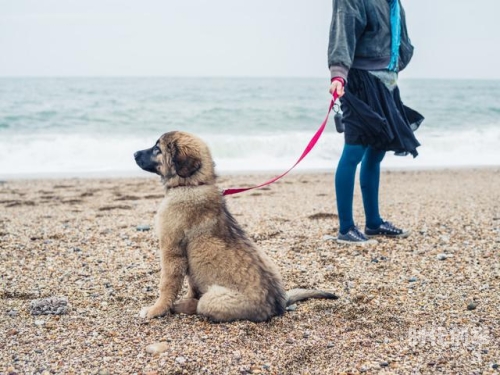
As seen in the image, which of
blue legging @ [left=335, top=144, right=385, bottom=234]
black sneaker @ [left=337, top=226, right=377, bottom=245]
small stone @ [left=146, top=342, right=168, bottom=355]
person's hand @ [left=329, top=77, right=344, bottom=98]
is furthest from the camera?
black sneaker @ [left=337, top=226, right=377, bottom=245]

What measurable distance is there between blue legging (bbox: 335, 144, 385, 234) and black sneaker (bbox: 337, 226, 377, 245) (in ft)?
0.13

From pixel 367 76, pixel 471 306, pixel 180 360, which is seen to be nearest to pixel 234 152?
pixel 367 76

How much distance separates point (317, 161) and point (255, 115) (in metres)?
9.58

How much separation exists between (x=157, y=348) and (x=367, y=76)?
3.02m

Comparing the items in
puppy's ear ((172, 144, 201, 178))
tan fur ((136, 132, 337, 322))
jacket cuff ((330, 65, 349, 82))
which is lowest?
tan fur ((136, 132, 337, 322))

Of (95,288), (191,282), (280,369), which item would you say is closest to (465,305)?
(280,369)

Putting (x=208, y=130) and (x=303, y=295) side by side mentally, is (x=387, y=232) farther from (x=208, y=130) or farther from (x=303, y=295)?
(x=208, y=130)

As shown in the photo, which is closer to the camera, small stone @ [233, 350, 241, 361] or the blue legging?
small stone @ [233, 350, 241, 361]

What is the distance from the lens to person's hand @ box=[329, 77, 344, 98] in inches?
172

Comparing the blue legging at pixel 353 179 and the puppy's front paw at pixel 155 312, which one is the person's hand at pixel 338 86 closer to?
the blue legging at pixel 353 179

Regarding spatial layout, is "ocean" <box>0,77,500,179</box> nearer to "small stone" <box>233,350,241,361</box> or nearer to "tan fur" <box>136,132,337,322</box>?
"tan fur" <box>136,132,337,322</box>

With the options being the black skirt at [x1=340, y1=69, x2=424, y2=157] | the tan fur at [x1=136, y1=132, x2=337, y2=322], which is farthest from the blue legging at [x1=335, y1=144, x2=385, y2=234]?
the tan fur at [x1=136, y1=132, x2=337, y2=322]

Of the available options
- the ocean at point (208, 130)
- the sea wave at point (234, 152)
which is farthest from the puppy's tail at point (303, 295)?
the sea wave at point (234, 152)

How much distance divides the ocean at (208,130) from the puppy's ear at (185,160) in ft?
32.2
